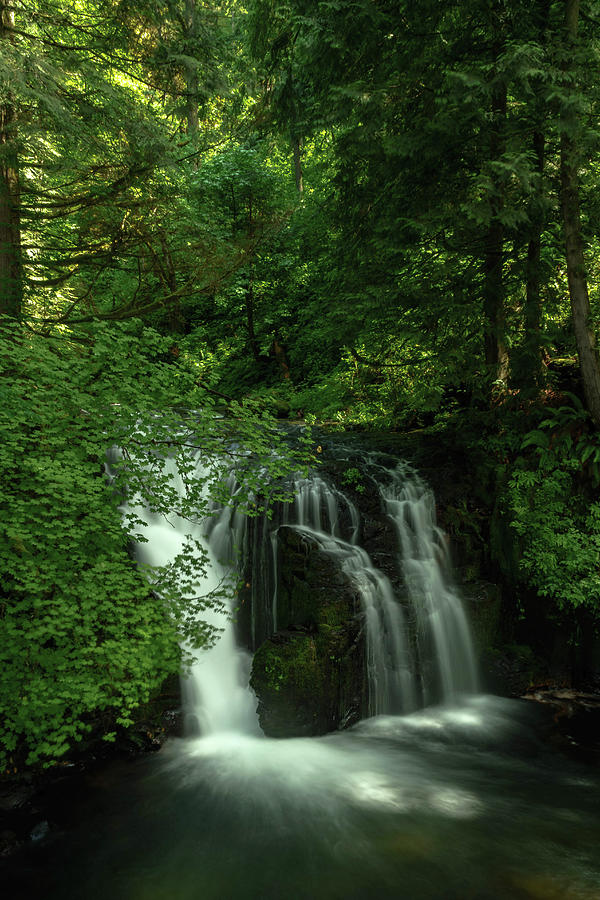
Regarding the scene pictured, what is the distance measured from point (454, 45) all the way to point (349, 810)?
10231 mm

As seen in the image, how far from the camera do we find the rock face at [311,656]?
6434mm

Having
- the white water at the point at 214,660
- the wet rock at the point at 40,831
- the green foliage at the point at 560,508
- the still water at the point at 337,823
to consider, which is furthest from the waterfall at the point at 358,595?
the wet rock at the point at 40,831

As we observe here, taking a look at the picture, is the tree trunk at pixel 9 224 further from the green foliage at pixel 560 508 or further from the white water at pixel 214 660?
the green foliage at pixel 560 508

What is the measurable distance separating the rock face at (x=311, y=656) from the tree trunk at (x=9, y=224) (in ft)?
16.2

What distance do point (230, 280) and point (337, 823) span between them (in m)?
7.55

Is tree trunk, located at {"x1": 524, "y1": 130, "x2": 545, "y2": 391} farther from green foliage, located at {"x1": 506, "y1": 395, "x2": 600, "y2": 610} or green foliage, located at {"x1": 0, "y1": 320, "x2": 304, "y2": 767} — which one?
green foliage, located at {"x1": 0, "y1": 320, "x2": 304, "y2": 767}

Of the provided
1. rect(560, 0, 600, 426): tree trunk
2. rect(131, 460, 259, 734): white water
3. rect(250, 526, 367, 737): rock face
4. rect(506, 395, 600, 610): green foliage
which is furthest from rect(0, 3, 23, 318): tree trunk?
rect(506, 395, 600, 610): green foliage

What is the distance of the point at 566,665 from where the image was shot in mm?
8047

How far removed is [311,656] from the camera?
647 centimetres

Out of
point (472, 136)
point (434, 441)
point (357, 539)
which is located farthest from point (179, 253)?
point (434, 441)

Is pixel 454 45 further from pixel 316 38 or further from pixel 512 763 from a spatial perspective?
pixel 512 763

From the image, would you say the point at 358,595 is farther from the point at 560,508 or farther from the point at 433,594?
the point at 560,508

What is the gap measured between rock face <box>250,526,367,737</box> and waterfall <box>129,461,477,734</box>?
26 cm

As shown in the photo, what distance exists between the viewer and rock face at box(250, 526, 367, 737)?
643cm
